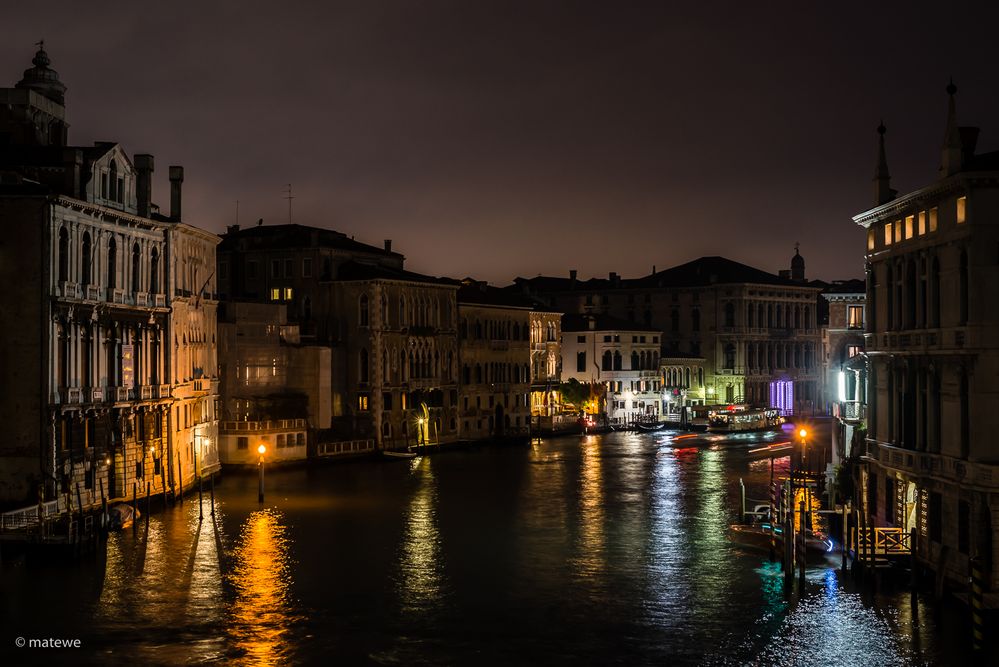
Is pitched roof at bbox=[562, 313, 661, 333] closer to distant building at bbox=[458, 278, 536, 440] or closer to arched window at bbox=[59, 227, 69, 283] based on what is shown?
distant building at bbox=[458, 278, 536, 440]

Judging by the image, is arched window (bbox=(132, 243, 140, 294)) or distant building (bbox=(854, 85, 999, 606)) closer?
distant building (bbox=(854, 85, 999, 606))

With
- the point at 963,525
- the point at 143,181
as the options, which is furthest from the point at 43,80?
the point at 963,525

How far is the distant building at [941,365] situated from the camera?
22.1 meters

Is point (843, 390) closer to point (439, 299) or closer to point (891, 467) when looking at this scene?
point (891, 467)

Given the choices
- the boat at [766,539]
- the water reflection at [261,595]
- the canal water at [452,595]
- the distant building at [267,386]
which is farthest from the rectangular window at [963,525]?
the distant building at [267,386]

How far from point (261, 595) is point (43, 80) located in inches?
848

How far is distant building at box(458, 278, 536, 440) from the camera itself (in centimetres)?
6588

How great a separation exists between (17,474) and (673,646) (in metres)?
17.5

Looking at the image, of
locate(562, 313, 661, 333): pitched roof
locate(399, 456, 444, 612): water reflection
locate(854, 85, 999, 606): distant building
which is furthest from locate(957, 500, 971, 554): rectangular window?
locate(562, 313, 661, 333): pitched roof

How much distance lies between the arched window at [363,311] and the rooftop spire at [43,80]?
2040 cm

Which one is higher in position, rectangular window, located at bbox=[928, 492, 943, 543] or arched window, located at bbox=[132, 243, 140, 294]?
arched window, located at bbox=[132, 243, 140, 294]

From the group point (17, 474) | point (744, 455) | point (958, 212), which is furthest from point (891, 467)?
point (744, 455)

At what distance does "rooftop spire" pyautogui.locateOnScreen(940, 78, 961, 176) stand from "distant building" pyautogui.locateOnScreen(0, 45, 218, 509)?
2013 cm

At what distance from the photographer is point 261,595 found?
2497cm
